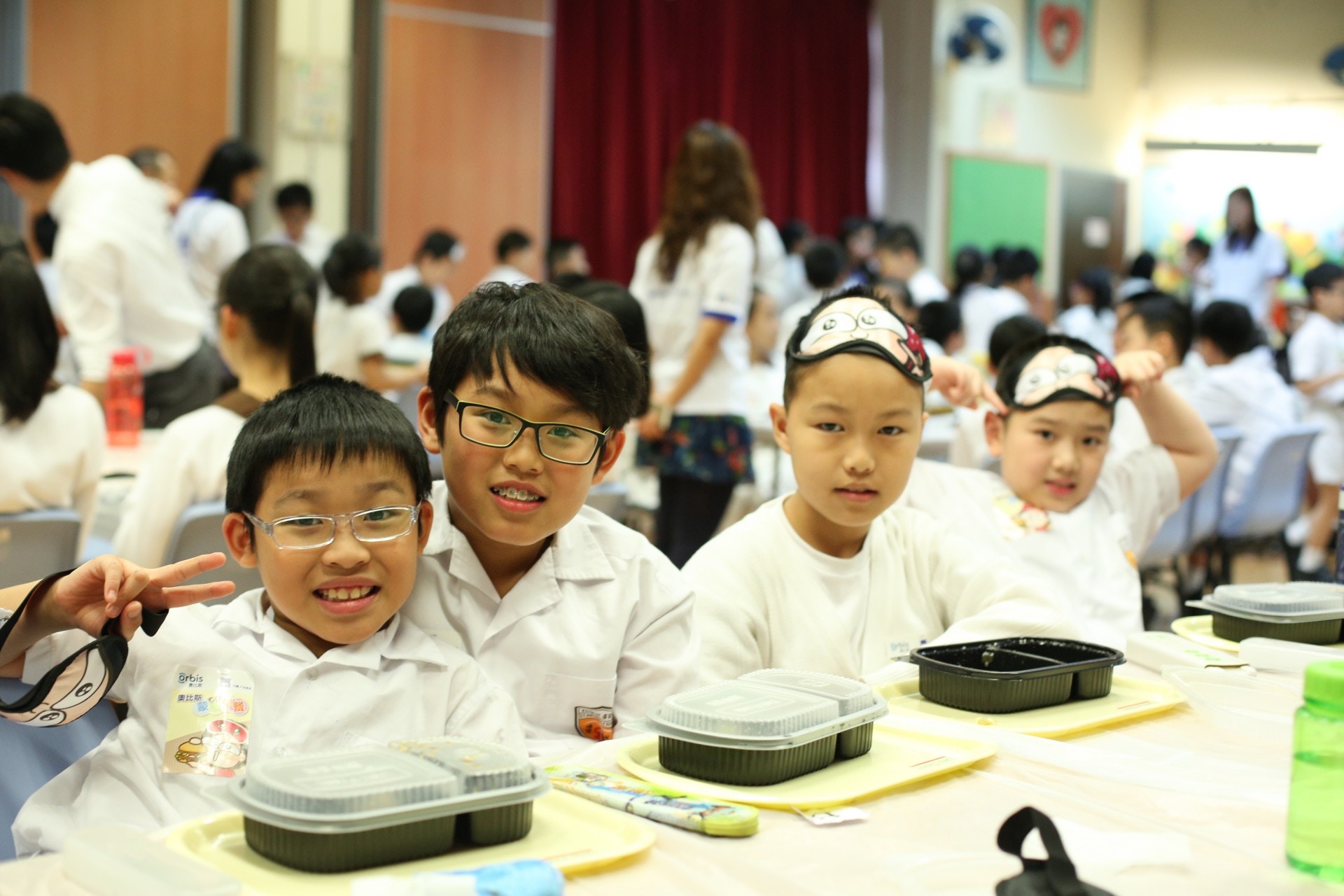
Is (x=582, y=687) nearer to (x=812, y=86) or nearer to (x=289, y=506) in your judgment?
(x=289, y=506)

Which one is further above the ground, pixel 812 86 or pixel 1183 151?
pixel 812 86

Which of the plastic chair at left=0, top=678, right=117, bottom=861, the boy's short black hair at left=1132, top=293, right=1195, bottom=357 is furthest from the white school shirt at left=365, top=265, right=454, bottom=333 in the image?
the plastic chair at left=0, top=678, right=117, bottom=861

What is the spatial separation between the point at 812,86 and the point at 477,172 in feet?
12.0

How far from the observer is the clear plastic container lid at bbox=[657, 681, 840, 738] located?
3.60ft

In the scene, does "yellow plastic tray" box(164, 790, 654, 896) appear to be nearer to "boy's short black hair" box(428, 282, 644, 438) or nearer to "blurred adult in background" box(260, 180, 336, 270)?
"boy's short black hair" box(428, 282, 644, 438)

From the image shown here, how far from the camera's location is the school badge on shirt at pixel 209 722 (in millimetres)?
1262

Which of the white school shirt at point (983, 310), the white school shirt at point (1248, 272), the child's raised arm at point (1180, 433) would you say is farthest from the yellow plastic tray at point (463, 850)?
the white school shirt at point (983, 310)

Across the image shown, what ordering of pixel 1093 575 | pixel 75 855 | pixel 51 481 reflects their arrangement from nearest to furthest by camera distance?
1. pixel 75 855
2. pixel 1093 575
3. pixel 51 481

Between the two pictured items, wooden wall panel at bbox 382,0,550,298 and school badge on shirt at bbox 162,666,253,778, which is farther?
wooden wall panel at bbox 382,0,550,298

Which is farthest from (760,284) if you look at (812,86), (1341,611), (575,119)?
(1341,611)

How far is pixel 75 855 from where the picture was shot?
88 cm

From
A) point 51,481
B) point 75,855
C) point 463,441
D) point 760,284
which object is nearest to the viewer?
point 75,855

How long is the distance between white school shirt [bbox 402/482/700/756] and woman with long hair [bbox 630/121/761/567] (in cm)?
235

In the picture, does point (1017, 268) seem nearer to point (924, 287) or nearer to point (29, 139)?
point (924, 287)
